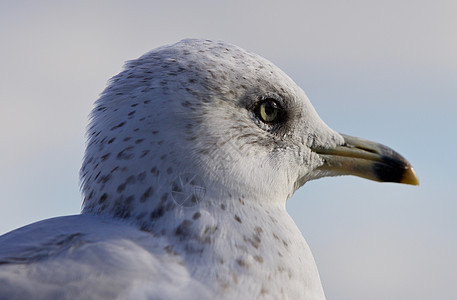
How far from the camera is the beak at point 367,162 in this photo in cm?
429

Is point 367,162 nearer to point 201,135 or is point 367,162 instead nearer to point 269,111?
point 269,111

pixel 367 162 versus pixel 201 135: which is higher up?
pixel 201 135

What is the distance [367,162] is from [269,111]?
0.79 meters

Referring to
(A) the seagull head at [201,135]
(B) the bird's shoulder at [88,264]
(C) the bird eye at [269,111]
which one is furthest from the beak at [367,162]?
(B) the bird's shoulder at [88,264]

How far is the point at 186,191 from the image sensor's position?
11.0 feet

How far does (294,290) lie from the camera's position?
132 inches

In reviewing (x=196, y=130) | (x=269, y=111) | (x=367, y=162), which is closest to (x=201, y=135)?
(x=196, y=130)

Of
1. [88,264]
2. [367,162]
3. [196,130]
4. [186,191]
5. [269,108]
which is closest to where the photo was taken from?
[88,264]

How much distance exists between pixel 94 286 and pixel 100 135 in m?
0.97

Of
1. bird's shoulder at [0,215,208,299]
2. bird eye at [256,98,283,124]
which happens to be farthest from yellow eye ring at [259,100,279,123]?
bird's shoulder at [0,215,208,299]

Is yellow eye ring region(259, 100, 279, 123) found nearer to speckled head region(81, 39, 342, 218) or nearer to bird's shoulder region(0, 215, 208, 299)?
speckled head region(81, 39, 342, 218)

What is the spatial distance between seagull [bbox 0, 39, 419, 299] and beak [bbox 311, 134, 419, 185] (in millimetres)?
96

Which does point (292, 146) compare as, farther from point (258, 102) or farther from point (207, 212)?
point (207, 212)

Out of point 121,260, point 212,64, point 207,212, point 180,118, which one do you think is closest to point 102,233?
point 121,260
